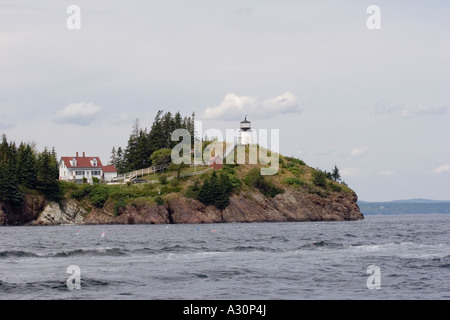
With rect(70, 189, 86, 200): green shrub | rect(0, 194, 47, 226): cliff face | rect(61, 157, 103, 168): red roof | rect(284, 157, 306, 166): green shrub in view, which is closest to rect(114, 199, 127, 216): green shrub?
rect(70, 189, 86, 200): green shrub

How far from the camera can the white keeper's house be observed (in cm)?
15088

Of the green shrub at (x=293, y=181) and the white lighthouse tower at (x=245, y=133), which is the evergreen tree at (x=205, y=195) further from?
the white lighthouse tower at (x=245, y=133)

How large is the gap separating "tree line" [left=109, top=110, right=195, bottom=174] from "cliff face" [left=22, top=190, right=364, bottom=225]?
35.7 metres

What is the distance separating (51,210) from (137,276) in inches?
3405

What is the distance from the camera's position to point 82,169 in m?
152

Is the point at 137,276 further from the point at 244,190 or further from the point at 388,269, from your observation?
the point at 244,190

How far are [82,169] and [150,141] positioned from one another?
20.6 meters

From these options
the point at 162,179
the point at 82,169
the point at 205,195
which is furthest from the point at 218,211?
the point at 82,169

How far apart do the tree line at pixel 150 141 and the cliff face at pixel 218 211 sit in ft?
117

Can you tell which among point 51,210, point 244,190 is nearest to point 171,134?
point 244,190

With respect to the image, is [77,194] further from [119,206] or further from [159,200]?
[159,200]

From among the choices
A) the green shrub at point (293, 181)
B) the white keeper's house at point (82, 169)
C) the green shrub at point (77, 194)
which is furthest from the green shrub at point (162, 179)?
the green shrub at point (293, 181)

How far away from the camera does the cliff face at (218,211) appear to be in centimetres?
11988

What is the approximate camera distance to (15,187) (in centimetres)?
11600
